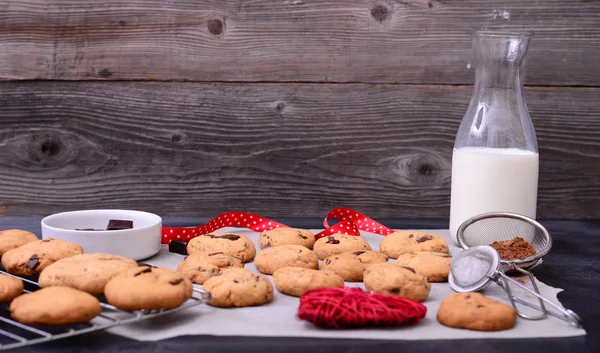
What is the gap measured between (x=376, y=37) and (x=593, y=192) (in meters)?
0.68

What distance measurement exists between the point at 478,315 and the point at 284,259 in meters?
0.36

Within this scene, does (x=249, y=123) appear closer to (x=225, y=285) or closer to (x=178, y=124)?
(x=178, y=124)

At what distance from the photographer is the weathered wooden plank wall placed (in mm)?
1693

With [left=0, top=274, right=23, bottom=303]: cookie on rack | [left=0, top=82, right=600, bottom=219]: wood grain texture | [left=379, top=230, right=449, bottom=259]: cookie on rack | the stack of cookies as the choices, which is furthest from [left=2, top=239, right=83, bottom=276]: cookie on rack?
[left=0, top=82, right=600, bottom=219]: wood grain texture

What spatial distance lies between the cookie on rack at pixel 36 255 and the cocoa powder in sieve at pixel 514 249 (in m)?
0.68

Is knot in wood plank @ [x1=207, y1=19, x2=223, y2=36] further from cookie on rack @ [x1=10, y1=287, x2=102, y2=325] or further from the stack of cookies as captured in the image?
cookie on rack @ [x1=10, y1=287, x2=102, y2=325]

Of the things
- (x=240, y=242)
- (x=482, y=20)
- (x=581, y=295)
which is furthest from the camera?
(x=482, y=20)

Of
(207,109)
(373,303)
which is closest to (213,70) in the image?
(207,109)

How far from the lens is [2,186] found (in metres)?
1.76

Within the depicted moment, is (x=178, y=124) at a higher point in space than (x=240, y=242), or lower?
higher

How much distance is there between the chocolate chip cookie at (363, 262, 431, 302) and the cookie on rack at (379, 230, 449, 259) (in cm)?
25

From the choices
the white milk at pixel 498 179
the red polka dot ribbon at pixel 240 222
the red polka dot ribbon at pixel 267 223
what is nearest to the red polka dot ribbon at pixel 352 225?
the red polka dot ribbon at pixel 267 223

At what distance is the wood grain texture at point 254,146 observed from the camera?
67.8 inches

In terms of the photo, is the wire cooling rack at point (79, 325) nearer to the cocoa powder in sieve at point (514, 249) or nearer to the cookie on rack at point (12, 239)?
the cookie on rack at point (12, 239)
